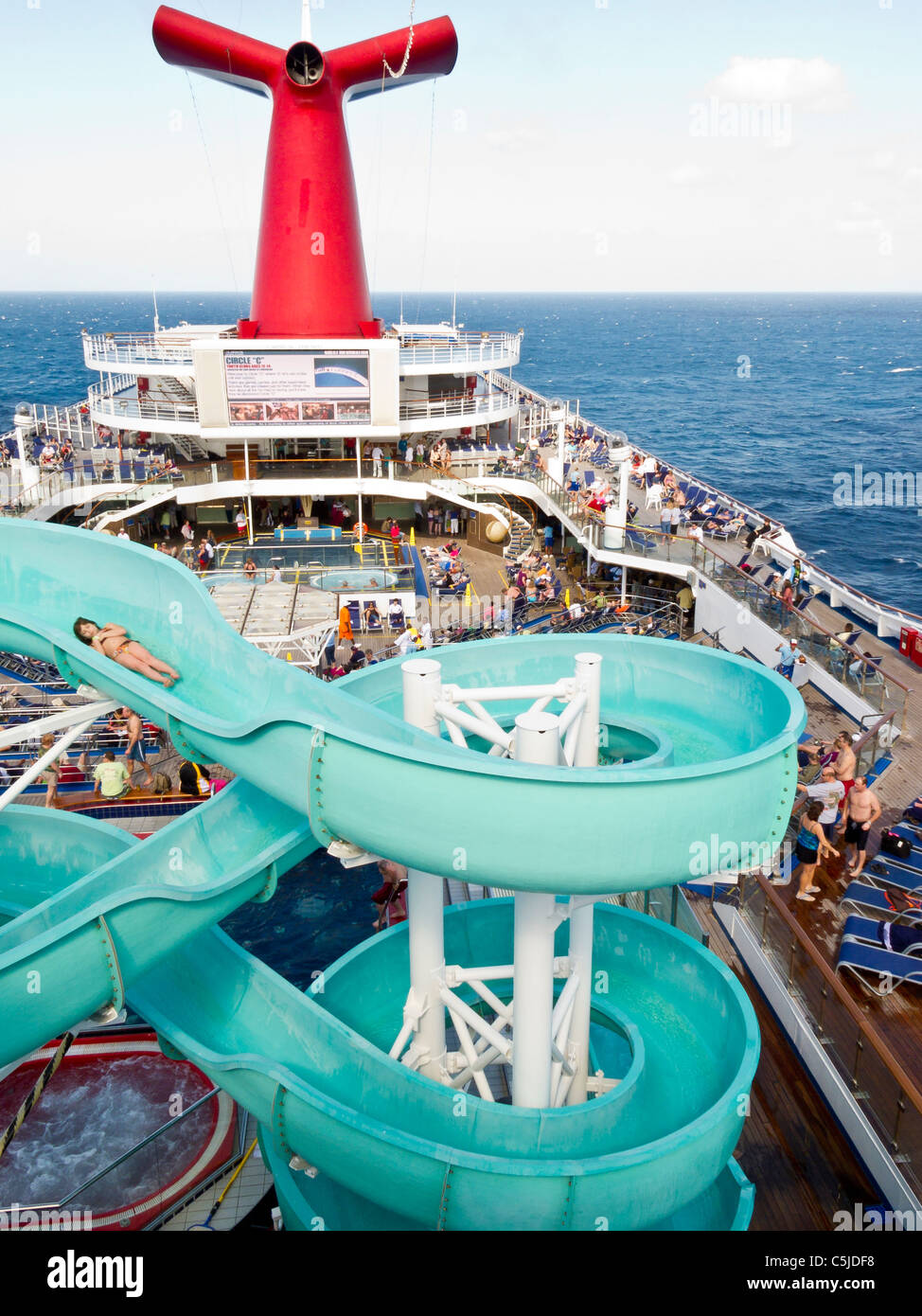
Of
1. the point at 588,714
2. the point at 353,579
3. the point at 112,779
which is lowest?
→ the point at 112,779

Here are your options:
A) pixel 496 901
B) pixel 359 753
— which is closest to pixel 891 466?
pixel 496 901

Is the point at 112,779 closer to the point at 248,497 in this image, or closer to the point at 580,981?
the point at 580,981

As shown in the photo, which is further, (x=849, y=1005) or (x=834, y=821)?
(x=834, y=821)

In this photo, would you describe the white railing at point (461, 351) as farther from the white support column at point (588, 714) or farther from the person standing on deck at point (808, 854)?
the white support column at point (588, 714)

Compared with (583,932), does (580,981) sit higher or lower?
lower

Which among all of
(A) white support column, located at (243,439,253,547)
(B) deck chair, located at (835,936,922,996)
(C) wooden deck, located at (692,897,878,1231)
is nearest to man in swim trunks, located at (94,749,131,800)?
(C) wooden deck, located at (692,897,878,1231)

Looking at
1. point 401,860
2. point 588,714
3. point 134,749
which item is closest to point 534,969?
point 401,860

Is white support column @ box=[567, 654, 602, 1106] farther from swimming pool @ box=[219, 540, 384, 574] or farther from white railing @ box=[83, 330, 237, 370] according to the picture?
white railing @ box=[83, 330, 237, 370]
